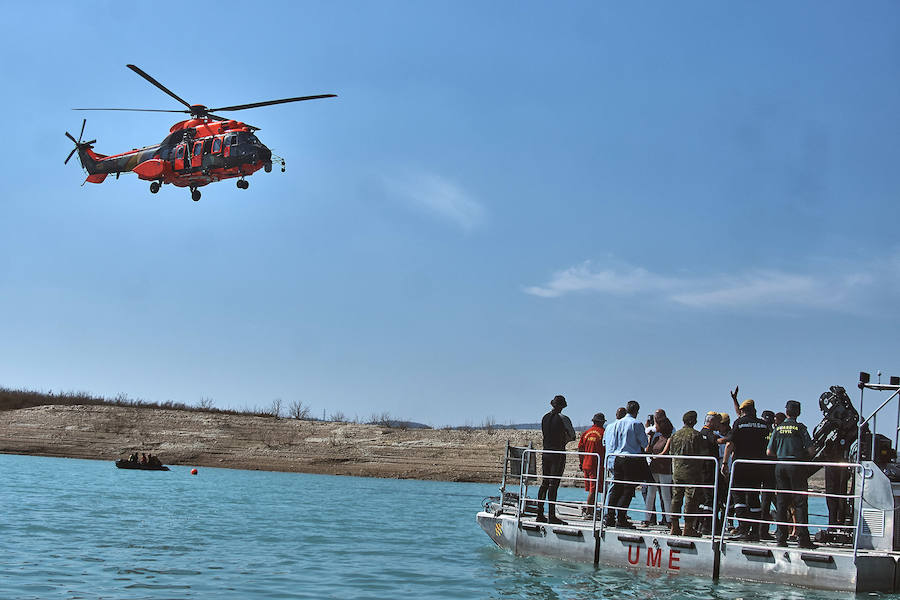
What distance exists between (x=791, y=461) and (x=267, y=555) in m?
9.61

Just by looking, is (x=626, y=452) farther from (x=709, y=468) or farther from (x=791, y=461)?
(x=791, y=461)

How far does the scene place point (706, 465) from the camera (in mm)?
13922

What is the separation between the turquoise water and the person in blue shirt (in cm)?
128

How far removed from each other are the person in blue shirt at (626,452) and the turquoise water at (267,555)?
128 cm

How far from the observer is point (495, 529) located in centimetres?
1683

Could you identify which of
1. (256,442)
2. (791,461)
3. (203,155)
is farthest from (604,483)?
(256,442)

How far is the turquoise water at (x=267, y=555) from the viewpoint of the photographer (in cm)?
1311

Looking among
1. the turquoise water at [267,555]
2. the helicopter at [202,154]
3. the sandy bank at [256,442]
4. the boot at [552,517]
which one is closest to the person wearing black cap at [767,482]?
the turquoise water at [267,555]

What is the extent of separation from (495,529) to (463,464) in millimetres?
41208

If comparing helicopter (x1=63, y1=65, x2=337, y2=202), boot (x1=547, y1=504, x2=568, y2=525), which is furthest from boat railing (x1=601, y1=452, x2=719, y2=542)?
helicopter (x1=63, y1=65, x2=337, y2=202)

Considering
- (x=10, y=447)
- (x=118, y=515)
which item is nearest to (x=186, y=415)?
(x=10, y=447)

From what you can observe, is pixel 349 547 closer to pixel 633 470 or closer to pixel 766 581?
pixel 633 470

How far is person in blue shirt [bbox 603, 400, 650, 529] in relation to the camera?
568 inches

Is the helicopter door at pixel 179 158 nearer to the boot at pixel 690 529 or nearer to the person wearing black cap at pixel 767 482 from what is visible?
the person wearing black cap at pixel 767 482
